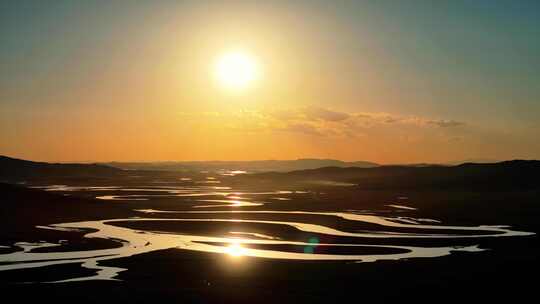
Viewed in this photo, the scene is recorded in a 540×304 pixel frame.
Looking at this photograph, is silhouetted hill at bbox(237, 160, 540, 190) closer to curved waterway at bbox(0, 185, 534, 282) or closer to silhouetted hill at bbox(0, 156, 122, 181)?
curved waterway at bbox(0, 185, 534, 282)

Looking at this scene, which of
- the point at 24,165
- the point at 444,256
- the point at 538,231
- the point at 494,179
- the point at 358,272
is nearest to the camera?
the point at 358,272

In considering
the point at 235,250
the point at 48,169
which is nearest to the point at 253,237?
the point at 235,250

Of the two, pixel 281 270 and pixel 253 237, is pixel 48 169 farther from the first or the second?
pixel 281 270

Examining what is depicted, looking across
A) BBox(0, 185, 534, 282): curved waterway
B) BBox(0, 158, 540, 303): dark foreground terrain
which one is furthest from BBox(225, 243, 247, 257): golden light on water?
BBox(0, 158, 540, 303): dark foreground terrain

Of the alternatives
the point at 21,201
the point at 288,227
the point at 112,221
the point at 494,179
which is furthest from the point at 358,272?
the point at 494,179

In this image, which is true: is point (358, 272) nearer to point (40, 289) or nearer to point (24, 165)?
point (40, 289)

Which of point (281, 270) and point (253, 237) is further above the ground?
point (253, 237)

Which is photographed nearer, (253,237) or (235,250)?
(235,250)
